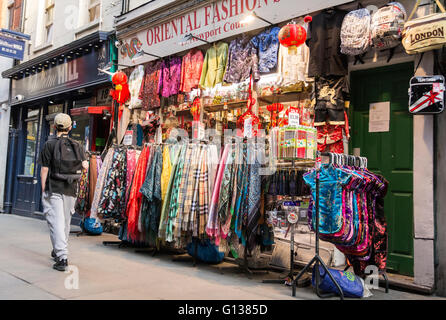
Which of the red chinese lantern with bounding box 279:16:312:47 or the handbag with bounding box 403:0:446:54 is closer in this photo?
the handbag with bounding box 403:0:446:54

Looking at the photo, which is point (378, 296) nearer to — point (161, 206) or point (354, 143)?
point (354, 143)

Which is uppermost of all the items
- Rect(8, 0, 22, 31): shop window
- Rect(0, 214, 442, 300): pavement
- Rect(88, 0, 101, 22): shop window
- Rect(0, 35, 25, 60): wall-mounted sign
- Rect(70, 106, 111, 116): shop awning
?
Rect(8, 0, 22, 31): shop window

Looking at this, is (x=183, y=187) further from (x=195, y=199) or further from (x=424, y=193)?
(x=424, y=193)

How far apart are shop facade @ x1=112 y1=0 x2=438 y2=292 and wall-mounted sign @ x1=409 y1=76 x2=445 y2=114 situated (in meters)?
0.21

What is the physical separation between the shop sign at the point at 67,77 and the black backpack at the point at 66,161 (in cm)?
466

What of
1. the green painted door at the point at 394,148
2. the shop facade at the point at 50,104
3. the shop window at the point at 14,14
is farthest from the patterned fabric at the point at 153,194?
the shop window at the point at 14,14

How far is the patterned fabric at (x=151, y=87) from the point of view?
27.9ft

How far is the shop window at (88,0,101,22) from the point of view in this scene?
36.4 ft

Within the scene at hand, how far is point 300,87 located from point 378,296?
10.8ft

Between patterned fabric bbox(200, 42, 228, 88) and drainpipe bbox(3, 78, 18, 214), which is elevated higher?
patterned fabric bbox(200, 42, 228, 88)

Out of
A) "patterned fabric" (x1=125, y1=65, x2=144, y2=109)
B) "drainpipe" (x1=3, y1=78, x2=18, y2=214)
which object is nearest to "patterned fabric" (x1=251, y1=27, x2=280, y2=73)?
"patterned fabric" (x1=125, y1=65, x2=144, y2=109)

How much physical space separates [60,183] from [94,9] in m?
7.82

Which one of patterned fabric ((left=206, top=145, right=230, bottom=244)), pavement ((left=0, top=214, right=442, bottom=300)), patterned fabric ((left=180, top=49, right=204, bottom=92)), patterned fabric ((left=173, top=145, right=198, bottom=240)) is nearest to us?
pavement ((left=0, top=214, right=442, bottom=300))

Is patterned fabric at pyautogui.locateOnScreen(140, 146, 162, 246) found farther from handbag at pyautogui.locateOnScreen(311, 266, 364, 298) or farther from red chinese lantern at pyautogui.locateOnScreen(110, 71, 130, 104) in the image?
red chinese lantern at pyautogui.locateOnScreen(110, 71, 130, 104)
